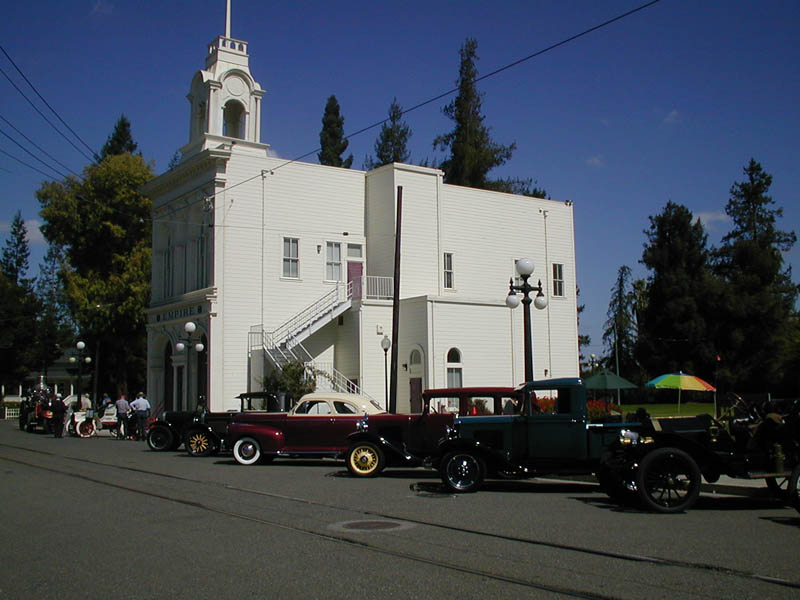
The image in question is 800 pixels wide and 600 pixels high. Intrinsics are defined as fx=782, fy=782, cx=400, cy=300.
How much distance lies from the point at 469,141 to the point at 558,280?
18502 mm

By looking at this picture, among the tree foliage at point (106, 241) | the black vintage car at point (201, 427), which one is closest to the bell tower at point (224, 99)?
the tree foliage at point (106, 241)

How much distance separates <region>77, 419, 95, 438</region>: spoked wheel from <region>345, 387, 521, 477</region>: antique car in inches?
814

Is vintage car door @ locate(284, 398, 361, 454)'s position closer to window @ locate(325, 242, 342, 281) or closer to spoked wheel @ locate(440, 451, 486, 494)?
spoked wheel @ locate(440, 451, 486, 494)

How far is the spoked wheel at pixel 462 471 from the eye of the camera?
1380 centimetres

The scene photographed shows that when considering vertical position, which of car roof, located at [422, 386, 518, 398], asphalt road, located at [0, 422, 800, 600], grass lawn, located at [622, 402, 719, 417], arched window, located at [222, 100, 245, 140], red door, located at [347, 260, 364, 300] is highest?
arched window, located at [222, 100, 245, 140]

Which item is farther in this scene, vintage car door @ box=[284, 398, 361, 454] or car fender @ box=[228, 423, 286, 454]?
car fender @ box=[228, 423, 286, 454]

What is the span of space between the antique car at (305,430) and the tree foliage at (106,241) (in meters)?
32.4

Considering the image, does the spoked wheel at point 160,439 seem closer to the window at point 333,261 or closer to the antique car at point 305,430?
the antique car at point 305,430

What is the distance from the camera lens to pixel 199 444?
74.6 feet

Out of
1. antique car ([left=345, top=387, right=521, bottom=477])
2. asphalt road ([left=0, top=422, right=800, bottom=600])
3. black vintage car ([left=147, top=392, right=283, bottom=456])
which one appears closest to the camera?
asphalt road ([left=0, top=422, right=800, bottom=600])

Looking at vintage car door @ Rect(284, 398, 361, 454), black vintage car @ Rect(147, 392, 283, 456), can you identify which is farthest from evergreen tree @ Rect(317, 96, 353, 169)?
vintage car door @ Rect(284, 398, 361, 454)

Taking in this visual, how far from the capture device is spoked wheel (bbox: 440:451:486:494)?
45.3ft

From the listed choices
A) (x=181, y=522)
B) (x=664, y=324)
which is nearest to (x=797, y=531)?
(x=181, y=522)

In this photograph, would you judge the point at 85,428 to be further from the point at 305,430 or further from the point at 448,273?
the point at 305,430
